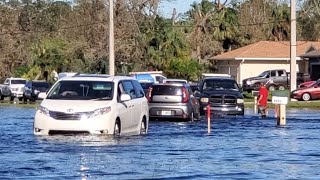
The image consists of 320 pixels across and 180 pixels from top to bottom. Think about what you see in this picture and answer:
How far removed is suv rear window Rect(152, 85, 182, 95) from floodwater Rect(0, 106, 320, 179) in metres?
5.65

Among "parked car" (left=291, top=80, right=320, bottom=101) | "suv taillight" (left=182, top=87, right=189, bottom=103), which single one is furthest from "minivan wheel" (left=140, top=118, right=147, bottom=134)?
"parked car" (left=291, top=80, right=320, bottom=101)

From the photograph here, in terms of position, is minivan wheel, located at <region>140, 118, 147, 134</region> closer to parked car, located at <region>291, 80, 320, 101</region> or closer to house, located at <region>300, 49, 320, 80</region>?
parked car, located at <region>291, 80, 320, 101</region>

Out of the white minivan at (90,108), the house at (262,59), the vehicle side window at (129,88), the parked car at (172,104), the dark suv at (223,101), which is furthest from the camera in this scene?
the house at (262,59)

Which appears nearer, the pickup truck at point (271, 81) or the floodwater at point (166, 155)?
the floodwater at point (166, 155)

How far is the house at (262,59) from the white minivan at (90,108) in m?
51.3

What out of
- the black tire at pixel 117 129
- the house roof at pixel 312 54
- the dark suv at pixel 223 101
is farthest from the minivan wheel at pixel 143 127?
the house roof at pixel 312 54

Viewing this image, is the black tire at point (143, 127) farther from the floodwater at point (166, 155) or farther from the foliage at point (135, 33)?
the foliage at point (135, 33)

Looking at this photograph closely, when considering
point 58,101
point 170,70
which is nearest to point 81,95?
point 58,101

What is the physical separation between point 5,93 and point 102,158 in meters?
49.8

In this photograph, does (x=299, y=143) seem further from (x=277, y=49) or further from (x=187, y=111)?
(x=277, y=49)

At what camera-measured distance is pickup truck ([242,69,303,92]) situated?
68.7 m

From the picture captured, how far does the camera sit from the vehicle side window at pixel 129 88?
24273 millimetres

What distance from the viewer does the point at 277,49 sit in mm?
77000

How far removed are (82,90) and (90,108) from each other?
4.49 ft
